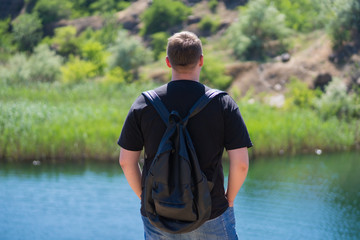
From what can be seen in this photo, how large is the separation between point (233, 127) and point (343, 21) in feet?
48.1

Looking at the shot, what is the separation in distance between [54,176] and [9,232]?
2.74 meters

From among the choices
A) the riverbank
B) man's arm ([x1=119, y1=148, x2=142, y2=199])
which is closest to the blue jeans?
man's arm ([x1=119, y1=148, x2=142, y2=199])

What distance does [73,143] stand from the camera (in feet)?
29.9

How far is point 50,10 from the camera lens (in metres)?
28.2

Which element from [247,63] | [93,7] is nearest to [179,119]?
[247,63]

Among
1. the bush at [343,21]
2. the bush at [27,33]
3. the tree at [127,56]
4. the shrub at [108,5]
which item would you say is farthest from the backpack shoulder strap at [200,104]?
the shrub at [108,5]

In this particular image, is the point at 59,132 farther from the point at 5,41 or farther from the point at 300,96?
the point at 5,41

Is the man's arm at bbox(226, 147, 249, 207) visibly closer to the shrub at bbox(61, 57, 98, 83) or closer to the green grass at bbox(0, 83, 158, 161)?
the green grass at bbox(0, 83, 158, 161)

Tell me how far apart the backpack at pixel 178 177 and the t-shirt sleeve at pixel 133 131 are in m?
0.09

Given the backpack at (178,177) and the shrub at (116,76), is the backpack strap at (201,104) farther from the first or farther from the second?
the shrub at (116,76)

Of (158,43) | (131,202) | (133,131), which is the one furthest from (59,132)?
(158,43)

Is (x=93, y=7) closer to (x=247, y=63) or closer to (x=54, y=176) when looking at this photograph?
(x=247, y=63)

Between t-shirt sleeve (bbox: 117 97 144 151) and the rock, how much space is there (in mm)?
13231

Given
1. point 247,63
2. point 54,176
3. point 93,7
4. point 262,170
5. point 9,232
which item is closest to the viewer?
point 9,232
